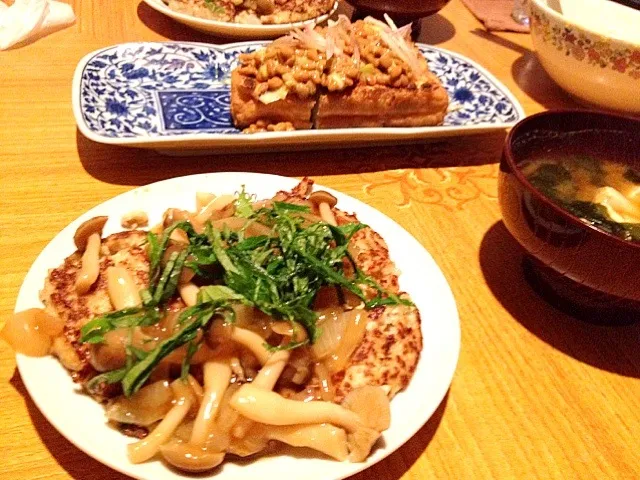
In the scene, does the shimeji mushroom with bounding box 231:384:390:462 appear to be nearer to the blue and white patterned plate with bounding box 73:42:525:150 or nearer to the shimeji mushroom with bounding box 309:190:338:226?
the shimeji mushroom with bounding box 309:190:338:226

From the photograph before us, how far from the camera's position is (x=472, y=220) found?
211cm

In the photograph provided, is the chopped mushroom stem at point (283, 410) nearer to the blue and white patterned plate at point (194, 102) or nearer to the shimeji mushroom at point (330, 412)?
the shimeji mushroom at point (330, 412)

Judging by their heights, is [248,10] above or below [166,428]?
above

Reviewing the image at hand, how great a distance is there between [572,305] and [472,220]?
48 cm

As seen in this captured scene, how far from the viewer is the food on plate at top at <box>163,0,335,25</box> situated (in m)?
3.01

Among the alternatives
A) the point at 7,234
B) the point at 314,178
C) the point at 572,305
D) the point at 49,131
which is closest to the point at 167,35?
the point at 49,131

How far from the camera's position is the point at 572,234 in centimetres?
149

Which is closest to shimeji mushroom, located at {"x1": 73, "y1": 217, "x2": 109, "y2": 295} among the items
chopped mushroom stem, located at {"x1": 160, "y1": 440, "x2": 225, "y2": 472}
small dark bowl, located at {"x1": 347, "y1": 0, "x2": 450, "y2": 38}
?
chopped mushroom stem, located at {"x1": 160, "y1": 440, "x2": 225, "y2": 472}

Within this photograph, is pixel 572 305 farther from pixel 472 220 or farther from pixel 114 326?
pixel 114 326

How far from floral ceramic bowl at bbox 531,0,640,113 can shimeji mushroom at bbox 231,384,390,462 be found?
2003mm

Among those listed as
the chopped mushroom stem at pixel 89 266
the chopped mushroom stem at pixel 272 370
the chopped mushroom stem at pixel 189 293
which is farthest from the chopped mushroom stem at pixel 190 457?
the chopped mushroom stem at pixel 89 266

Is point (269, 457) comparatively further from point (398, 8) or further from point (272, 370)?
point (398, 8)

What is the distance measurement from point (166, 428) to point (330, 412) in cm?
33

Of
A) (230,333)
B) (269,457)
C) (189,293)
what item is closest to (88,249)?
(189,293)
